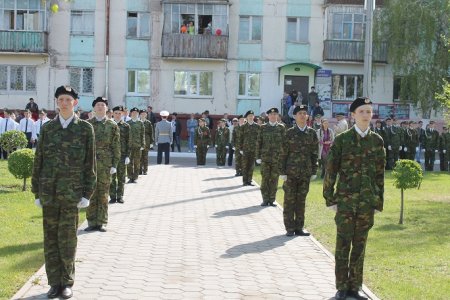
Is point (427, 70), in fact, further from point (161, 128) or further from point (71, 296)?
point (71, 296)

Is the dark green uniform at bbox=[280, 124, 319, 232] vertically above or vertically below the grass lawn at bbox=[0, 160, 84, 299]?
above

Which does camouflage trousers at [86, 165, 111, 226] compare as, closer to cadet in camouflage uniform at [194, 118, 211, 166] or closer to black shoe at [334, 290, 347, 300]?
black shoe at [334, 290, 347, 300]

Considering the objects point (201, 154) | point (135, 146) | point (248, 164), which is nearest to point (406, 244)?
point (248, 164)

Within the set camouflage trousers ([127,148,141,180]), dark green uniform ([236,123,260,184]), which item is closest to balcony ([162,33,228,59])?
dark green uniform ([236,123,260,184])

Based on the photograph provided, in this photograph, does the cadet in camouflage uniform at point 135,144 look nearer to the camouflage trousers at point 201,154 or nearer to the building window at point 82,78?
the camouflage trousers at point 201,154

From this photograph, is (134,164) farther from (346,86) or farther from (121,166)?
(346,86)

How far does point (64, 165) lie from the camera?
7.84m

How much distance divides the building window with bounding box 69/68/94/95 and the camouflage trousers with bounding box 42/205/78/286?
32.3m

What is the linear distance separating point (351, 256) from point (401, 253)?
3.30 metres

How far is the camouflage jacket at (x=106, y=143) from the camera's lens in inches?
488

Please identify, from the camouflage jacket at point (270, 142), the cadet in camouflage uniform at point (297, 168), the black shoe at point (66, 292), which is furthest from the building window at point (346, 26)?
the black shoe at point (66, 292)

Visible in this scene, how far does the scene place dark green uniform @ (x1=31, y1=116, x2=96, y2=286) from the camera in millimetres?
7754

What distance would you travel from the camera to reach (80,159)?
25.9 feet

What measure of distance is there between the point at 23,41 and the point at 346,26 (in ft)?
58.2
